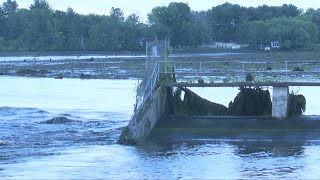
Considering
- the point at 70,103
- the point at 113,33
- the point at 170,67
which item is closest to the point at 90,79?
the point at 70,103

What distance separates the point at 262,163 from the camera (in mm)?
25125

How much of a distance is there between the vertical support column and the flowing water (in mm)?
2260

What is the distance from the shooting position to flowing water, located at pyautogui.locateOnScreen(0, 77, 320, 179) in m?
23.3

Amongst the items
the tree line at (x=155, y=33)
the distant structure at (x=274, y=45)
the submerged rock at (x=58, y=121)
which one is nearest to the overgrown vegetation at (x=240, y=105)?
the submerged rock at (x=58, y=121)

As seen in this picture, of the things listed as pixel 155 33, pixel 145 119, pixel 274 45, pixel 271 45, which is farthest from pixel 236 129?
pixel 271 45

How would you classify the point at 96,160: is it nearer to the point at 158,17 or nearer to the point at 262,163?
the point at 262,163

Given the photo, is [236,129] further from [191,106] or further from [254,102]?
[191,106]

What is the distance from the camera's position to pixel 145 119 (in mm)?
30297

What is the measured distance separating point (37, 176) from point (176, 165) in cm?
458

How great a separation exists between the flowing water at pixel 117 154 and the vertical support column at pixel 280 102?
226cm

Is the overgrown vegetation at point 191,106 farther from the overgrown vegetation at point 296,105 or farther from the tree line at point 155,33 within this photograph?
the tree line at point 155,33

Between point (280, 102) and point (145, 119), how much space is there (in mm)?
6217

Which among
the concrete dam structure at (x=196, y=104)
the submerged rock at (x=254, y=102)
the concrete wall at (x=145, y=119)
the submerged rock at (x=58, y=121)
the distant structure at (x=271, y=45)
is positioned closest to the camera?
the concrete wall at (x=145, y=119)

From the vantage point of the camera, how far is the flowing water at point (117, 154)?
2328 centimetres
